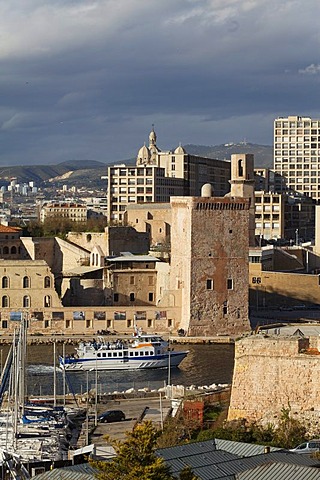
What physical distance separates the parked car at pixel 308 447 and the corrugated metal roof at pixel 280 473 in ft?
11.9

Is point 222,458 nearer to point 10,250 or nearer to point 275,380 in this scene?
point 275,380

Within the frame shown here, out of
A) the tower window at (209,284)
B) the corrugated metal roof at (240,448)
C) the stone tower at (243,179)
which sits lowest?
the corrugated metal roof at (240,448)

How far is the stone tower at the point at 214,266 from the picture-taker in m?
58.0

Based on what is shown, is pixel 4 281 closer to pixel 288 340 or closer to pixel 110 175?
pixel 288 340

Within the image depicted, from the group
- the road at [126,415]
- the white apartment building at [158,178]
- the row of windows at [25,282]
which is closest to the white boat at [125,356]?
the row of windows at [25,282]

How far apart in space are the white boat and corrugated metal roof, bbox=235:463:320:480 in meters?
29.6

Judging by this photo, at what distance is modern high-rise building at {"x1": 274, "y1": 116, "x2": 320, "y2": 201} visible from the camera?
432ft

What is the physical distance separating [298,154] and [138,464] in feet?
379

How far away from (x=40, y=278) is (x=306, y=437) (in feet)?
112

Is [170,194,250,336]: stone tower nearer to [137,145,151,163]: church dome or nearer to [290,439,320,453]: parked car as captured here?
[290,439,320,453]: parked car

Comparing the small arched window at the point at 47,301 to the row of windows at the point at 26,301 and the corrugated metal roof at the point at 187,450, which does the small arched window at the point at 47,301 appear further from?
the corrugated metal roof at the point at 187,450

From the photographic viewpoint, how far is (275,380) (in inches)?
1177

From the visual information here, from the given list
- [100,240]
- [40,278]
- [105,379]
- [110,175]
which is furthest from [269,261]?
[110,175]

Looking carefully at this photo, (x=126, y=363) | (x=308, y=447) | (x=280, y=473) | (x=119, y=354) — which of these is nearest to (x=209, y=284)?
(x=119, y=354)
